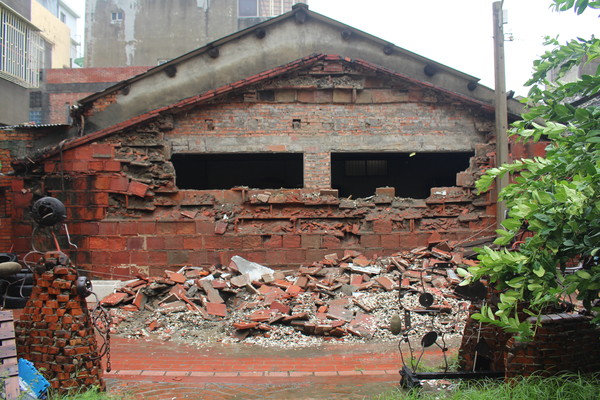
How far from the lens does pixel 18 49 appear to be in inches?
611

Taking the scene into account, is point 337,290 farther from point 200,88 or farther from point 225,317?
point 200,88

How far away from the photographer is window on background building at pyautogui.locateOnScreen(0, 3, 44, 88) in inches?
584

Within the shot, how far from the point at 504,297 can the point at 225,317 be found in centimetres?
595

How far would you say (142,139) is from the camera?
11.0 m

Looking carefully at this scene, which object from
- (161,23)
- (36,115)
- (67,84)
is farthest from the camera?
(36,115)

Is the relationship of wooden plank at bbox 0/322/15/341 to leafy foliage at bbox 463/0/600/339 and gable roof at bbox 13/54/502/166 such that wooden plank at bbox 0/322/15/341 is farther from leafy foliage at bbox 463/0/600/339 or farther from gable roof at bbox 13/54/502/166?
gable roof at bbox 13/54/502/166

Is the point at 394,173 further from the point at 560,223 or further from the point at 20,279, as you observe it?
the point at 560,223

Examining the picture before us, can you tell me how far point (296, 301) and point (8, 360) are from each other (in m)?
4.94

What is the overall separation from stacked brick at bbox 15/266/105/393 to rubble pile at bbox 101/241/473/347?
289 cm

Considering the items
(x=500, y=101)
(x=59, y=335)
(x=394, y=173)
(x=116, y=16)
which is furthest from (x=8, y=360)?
(x=116, y=16)

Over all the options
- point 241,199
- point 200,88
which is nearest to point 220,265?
point 241,199

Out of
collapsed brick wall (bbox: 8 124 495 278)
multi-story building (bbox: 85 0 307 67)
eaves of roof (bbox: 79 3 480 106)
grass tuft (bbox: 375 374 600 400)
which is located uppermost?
multi-story building (bbox: 85 0 307 67)

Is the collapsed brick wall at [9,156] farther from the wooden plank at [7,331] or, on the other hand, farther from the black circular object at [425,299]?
the black circular object at [425,299]

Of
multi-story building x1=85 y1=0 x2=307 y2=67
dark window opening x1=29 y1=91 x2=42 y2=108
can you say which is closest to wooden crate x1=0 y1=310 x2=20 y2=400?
multi-story building x1=85 y1=0 x2=307 y2=67
